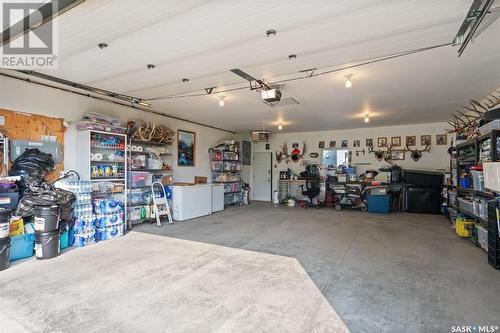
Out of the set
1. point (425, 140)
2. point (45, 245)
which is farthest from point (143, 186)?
point (425, 140)

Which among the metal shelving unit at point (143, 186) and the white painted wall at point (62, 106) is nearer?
the white painted wall at point (62, 106)

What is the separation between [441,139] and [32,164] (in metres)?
10.1

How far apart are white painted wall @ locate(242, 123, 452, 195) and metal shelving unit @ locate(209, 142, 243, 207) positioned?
130cm

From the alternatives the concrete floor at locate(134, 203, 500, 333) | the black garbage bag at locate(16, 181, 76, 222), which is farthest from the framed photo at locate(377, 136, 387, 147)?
the black garbage bag at locate(16, 181, 76, 222)

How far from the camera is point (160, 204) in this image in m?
5.84

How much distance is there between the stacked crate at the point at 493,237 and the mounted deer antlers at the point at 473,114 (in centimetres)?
172

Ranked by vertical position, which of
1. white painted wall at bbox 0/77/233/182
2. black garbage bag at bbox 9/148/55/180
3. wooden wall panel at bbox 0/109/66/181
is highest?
white painted wall at bbox 0/77/233/182

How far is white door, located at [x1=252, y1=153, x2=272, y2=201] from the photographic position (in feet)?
33.4

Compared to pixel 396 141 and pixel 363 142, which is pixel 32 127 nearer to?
pixel 363 142

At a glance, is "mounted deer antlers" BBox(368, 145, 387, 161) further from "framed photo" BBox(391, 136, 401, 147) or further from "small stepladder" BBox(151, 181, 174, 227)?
"small stepladder" BBox(151, 181, 174, 227)

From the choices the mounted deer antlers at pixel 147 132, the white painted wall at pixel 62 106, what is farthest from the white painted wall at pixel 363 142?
the white painted wall at pixel 62 106

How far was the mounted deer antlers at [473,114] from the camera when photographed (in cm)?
467

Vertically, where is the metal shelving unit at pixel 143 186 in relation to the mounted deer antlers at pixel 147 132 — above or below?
below

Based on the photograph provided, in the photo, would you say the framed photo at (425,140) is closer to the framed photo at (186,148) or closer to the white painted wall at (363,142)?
the white painted wall at (363,142)
